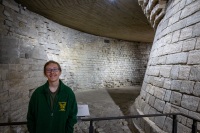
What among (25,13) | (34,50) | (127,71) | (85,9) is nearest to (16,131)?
(34,50)

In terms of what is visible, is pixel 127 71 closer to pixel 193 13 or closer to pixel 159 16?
pixel 159 16

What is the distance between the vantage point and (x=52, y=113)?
1.63 meters

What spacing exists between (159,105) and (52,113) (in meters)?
2.21

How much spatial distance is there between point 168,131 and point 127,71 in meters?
10.5

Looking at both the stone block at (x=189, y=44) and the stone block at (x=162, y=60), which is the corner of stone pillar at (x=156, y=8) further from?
the stone block at (x=189, y=44)

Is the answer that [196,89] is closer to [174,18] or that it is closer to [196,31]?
[196,31]

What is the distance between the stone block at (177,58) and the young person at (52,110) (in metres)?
1.96

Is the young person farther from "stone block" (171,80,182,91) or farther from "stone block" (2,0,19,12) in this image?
"stone block" (2,0,19,12)

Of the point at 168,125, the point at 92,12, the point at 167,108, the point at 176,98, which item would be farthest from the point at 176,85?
the point at 92,12

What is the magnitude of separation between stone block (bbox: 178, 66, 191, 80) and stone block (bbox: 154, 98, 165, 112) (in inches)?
23.8

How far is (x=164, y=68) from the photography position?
3389 millimetres

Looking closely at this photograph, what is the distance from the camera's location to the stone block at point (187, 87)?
251 cm

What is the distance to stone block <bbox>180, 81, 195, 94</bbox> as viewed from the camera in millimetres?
2506

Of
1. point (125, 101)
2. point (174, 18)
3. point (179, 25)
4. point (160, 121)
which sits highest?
point (174, 18)
